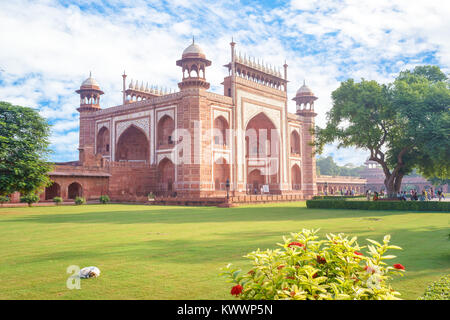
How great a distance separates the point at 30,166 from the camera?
17.7 meters

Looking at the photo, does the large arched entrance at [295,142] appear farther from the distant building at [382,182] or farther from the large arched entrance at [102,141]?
the distant building at [382,182]

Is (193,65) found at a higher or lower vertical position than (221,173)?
higher

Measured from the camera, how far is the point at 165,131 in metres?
33.9

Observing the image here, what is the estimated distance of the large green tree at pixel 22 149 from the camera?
1755 centimetres

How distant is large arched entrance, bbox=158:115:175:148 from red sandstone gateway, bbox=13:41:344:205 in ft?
0.32

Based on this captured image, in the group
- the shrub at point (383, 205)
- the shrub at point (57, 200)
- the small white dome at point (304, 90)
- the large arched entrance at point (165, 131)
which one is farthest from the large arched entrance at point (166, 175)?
the small white dome at point (304, 90)

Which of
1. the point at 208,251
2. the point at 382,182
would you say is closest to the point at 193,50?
the point at 208,251

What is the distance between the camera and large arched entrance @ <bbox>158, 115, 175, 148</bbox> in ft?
108

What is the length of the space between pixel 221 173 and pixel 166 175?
5264 millimetres

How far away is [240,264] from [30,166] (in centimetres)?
1628

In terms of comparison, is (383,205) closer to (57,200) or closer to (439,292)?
(439,292)

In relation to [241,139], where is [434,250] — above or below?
below
